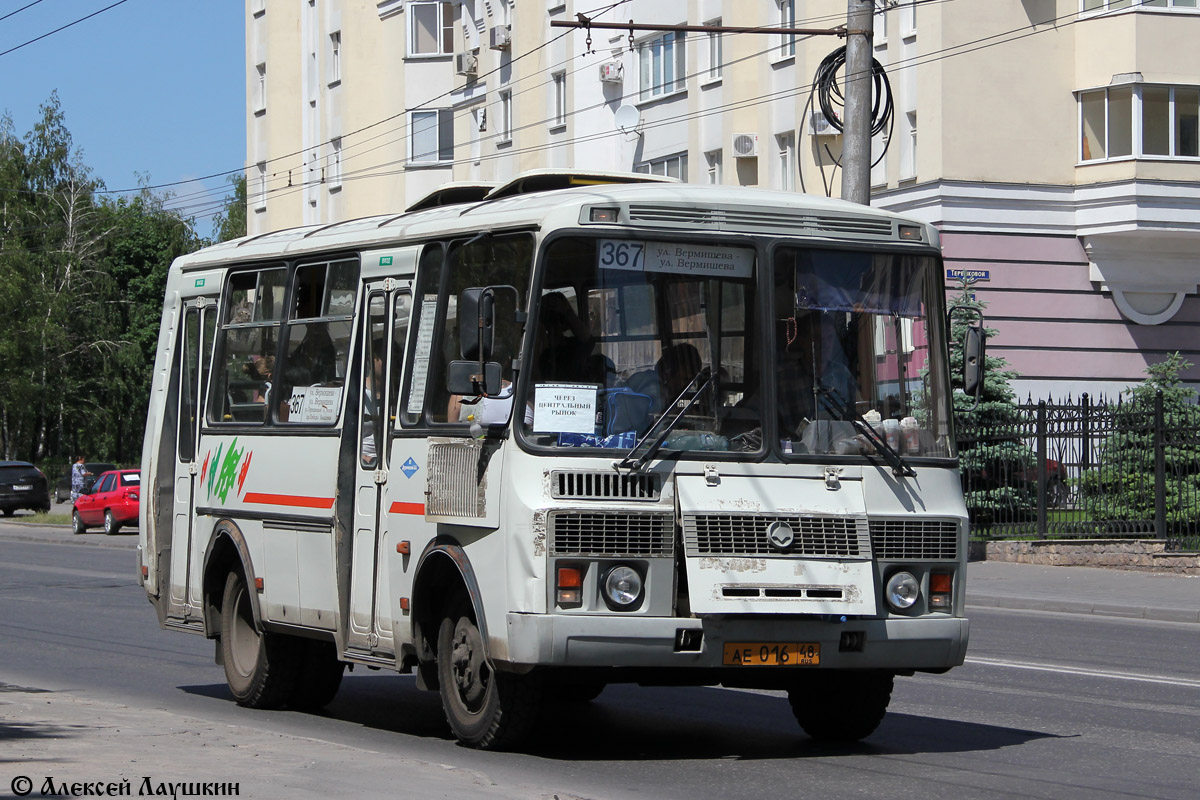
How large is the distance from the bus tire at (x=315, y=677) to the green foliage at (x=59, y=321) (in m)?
61.2

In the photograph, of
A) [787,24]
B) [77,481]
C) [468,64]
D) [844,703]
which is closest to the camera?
[844,703]

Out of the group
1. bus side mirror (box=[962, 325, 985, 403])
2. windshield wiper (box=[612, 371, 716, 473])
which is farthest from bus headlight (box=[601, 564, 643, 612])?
bus side mirror (box=[962, 325, 985, 403])

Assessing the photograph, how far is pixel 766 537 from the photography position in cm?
891

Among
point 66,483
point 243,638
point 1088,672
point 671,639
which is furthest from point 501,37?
point 671,639

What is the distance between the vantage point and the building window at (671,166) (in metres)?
43.3

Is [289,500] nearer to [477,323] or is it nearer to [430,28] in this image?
[477,323]

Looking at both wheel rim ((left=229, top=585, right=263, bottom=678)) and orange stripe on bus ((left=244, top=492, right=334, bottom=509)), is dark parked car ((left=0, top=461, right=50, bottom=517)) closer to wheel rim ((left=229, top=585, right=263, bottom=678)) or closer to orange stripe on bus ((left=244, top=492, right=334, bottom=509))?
wheel rim ((left=229, top=585, right=263, bottom=678))

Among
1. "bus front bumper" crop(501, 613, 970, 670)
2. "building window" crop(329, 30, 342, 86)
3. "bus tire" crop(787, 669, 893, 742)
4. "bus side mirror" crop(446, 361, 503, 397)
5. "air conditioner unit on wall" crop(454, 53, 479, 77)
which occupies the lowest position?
"bus tire" crop(787, 669, 893, 742)

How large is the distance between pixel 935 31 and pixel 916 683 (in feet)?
75.9

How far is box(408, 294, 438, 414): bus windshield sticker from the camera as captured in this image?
10.1 metres

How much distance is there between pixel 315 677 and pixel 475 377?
3.84m

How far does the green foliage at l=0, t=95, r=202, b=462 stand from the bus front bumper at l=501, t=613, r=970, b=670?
213 ft

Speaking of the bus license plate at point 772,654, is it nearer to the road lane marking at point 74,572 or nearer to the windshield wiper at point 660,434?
the windshield wiper at point 660,434

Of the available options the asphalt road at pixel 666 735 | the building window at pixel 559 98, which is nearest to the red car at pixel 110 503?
the building window at pixel 559 98
